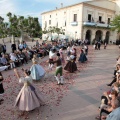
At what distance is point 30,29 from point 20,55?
3622 centimetres

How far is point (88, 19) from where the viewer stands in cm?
3825

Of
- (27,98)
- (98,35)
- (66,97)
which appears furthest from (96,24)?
(27,98)

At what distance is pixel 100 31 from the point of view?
4091 centimetres

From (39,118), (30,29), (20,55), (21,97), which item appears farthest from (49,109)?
(30,29)

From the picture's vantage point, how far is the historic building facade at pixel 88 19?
37.2m

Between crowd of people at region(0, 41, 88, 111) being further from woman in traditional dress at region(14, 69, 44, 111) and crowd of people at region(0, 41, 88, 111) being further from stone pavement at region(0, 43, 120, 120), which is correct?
stone pavement at region(0, 43, 120, 120)

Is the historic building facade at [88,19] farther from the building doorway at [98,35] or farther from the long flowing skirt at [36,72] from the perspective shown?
the long flowing skirt at [36,72]

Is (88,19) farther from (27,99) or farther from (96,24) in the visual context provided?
(27,99)

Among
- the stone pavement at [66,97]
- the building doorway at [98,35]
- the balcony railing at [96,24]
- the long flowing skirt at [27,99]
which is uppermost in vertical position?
the balcony railing at [96,24]

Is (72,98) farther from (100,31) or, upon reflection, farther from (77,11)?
(100,31)

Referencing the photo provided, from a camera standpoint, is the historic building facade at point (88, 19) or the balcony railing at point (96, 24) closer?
the balcony railing at point (96, 24)

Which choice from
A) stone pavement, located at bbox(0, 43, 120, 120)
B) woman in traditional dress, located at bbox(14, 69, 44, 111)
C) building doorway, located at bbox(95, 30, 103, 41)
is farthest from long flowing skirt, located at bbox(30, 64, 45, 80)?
building doorway, located at bbox(95, 30, 103, 41)

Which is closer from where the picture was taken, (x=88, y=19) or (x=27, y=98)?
(x=27, y=98)

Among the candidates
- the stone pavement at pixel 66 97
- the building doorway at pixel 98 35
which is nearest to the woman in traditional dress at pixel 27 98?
the stone pavement at pixel 66 97
